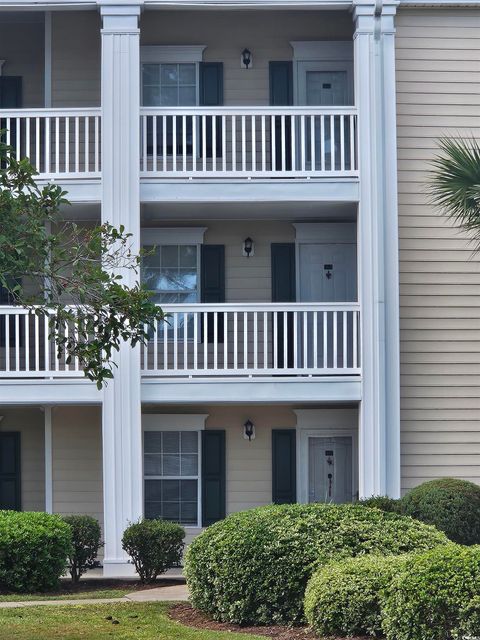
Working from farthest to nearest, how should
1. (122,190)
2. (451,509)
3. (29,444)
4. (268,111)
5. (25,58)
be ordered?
1. (25,58)
2. (29,444)
3. (268,111)
4. (122,190)
5. (451,509)

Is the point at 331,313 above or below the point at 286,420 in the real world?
above

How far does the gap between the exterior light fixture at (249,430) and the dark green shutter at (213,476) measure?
1.19ft

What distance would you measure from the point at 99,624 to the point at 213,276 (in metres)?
8.95

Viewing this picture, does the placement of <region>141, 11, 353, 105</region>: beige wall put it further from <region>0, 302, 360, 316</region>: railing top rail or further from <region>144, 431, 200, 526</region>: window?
<region>144, 431, 200, 526</region>: window

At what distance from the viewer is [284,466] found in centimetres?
2023

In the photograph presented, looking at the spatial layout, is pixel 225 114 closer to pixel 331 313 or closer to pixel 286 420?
pixel 331 313

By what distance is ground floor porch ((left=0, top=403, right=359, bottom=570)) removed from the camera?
20031 millimetres

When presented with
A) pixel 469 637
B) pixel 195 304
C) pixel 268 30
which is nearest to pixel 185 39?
pixel 268 30

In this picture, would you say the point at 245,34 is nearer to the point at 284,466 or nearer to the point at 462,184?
the point at 462,184

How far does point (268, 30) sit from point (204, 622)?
1126 cm

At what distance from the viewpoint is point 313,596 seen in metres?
11.2

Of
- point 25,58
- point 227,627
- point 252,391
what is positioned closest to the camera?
point 227,627

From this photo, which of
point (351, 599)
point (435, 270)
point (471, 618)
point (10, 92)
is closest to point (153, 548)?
point (435, 270)

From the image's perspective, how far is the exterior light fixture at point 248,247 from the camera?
20.4 metres
